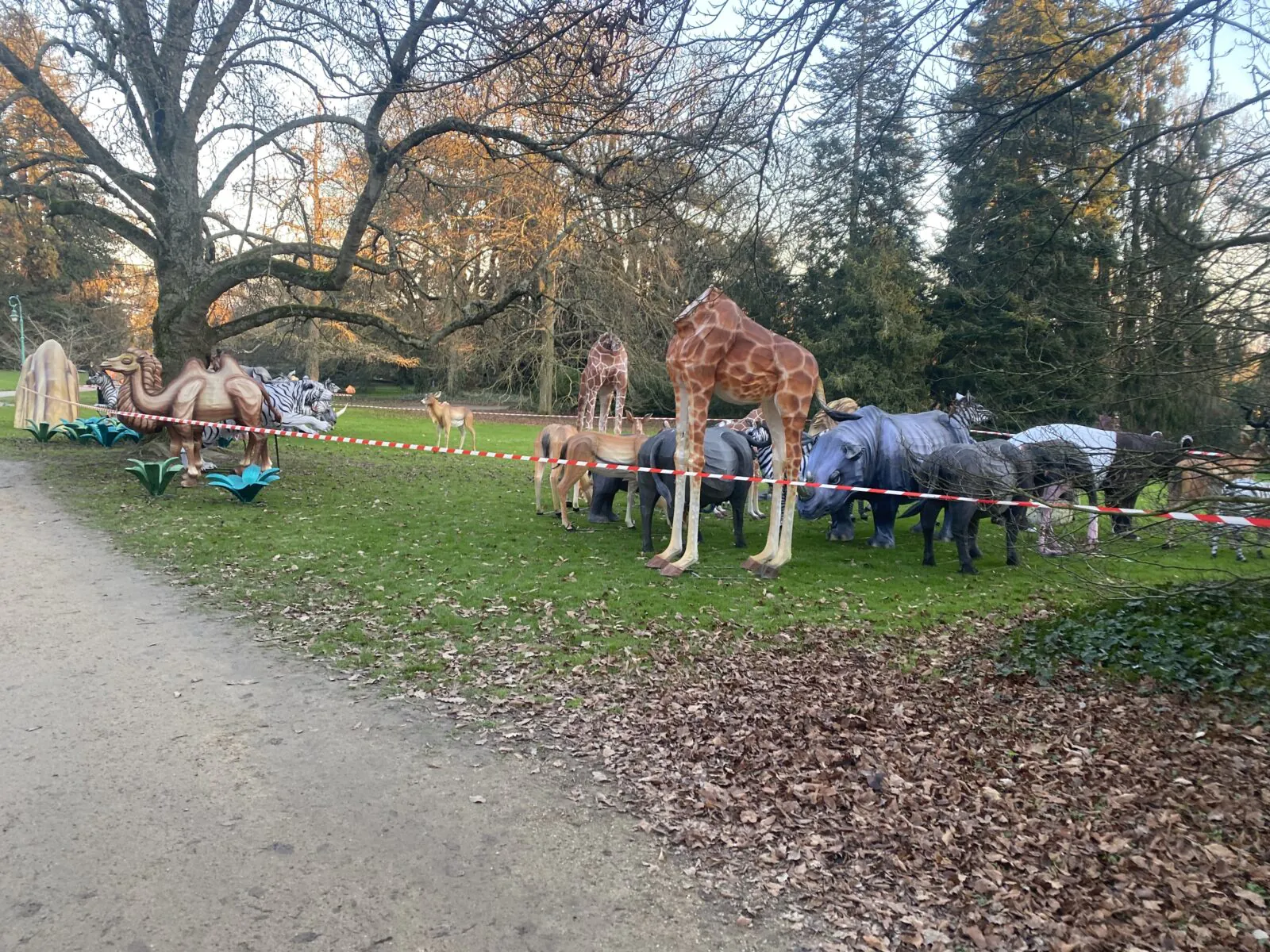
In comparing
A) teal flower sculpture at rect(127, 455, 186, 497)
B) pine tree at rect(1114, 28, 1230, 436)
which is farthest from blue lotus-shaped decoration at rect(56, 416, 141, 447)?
pine tree at rect(1114, 28, 1230, 436)

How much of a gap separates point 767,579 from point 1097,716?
4.31m

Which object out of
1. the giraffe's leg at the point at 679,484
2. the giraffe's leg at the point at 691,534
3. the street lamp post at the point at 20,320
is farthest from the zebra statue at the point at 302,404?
the giraffe's leg at the point at 691,534

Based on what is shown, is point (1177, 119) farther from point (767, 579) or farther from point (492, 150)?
point (492, 150)

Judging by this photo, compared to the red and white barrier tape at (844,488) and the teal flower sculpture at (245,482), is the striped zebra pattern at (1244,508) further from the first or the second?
the teal flower sculpture at (245,482)

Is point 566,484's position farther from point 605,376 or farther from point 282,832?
point 282,832

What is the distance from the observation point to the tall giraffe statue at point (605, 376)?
17766 millimetres

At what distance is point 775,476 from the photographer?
29.9 ft

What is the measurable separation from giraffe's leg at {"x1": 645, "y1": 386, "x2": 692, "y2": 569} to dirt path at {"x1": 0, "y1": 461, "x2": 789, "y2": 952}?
432cm

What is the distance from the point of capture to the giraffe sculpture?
27.8ft

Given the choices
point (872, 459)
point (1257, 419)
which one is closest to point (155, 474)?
point (872, 459)

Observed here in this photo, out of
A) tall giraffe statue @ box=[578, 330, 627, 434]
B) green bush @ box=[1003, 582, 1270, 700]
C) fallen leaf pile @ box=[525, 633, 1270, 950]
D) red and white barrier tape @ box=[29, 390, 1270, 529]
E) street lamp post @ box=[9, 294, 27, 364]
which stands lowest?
fallen leaf pile @ box=[525, 633, 1270, 950]

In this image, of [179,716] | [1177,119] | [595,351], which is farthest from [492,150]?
[179,716]

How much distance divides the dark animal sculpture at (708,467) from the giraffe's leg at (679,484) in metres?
0.45

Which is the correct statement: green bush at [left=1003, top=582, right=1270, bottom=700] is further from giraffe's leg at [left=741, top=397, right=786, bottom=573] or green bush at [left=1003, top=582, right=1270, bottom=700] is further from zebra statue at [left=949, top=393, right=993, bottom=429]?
zebra statue at [left=949, top=393, right=993, bottom=429]
